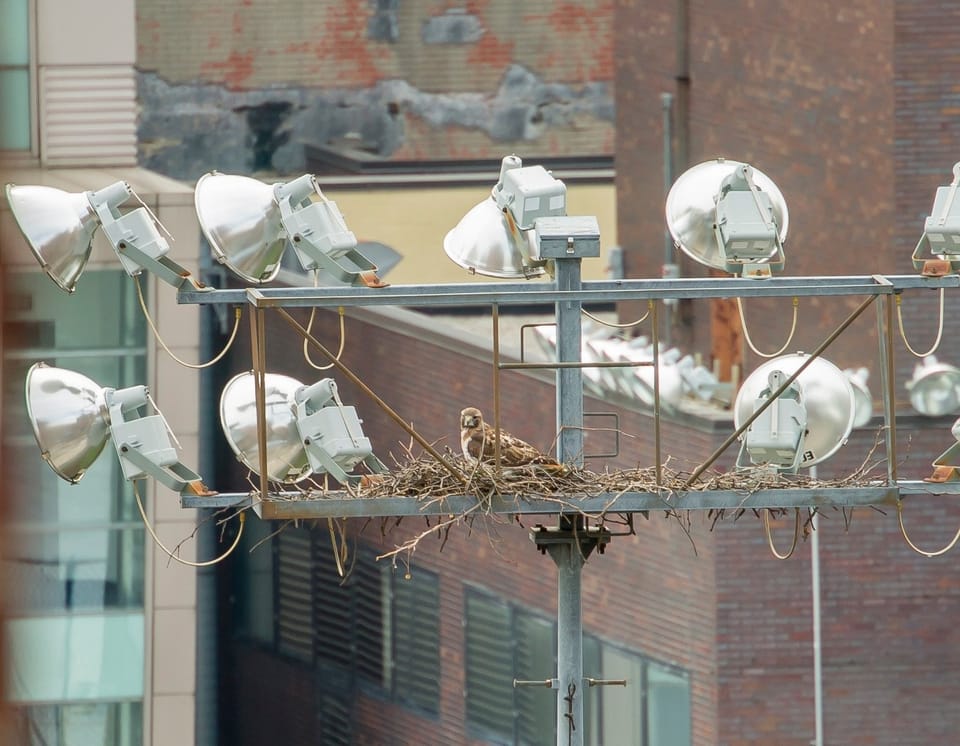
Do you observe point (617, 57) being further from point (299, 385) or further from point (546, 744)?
point (299, 385)

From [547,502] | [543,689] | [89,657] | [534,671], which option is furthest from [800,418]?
[89,657]

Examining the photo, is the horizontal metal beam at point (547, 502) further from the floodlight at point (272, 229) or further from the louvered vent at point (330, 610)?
the louvered vent at point (330, 610)

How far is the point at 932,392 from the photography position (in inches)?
674

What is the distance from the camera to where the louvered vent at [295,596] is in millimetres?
22562

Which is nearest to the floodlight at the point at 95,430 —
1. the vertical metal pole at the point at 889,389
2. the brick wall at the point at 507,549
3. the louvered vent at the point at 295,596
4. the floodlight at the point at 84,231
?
the floodlight at the point at 84,231

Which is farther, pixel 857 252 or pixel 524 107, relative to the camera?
pixel 524 107

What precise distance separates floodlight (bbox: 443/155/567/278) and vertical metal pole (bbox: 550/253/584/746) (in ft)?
1.08

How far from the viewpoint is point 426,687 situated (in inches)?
834

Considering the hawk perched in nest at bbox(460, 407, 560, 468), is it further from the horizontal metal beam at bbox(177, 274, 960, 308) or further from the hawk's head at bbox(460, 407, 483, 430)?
the horizontal metal beam at bbox(177, 274, 960, 308)

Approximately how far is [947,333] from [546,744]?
18.0 ft

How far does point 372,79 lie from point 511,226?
23.9 metres

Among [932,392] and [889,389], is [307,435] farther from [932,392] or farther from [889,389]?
[932,392]

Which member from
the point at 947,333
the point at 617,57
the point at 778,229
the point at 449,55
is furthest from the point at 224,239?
the point at 449,55

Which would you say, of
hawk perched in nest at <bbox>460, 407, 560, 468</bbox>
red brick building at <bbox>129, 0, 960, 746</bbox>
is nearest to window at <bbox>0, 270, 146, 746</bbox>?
red brick building at <bbox>129, 0, 960, 746</bbox>
